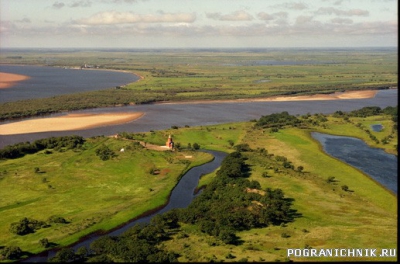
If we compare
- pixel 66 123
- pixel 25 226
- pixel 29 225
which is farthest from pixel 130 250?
pixel 66 123

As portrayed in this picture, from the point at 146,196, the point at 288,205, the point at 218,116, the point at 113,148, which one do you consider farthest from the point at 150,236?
the point at 218,116

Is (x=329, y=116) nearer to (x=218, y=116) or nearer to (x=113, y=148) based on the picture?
(x=218, y=116)

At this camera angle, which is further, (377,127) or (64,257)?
(377,127)

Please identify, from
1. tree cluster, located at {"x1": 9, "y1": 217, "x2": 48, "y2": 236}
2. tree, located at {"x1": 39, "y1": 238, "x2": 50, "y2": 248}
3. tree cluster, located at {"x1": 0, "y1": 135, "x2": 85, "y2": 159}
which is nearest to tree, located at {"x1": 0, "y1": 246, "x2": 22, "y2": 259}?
tree, located at {"x1": 39, "y1": 238, "x2": 50, "y2": 248}

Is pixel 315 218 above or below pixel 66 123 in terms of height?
below

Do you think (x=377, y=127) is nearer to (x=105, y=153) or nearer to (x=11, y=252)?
(x=105, y=153)

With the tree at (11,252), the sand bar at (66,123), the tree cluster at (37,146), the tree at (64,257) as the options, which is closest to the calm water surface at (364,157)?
the tree at (64,257)
